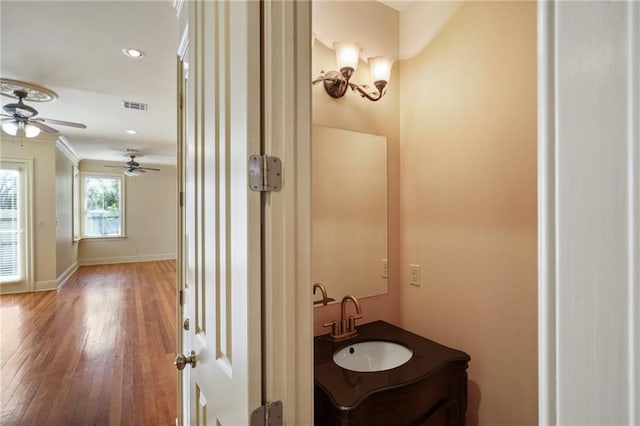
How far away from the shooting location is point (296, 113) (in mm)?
801

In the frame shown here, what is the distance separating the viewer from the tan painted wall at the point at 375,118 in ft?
5.49

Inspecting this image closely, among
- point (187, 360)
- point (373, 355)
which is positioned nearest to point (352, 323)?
point (373, 355)

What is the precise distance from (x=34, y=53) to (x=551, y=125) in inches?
139

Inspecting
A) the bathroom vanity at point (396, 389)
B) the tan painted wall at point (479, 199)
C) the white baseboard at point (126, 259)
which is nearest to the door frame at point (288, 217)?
the bathroom vanity at point (396, 389)

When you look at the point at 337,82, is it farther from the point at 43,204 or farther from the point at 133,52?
the point at 43,204

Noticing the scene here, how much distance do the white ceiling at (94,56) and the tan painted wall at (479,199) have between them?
1.71 metres

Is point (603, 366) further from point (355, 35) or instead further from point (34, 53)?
point (34, 53)

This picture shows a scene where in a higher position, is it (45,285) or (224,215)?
(224,215)

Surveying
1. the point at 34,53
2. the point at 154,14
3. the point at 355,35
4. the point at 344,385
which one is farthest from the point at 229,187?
the point at 34,53

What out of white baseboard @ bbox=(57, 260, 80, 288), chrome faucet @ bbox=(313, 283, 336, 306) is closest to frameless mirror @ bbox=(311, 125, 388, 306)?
chrome faucet @ bbox=(313, 283, 336, 306)

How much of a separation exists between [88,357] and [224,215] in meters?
3.51

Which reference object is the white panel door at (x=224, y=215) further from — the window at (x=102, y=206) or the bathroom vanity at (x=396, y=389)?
the window at (x=102, y=206)

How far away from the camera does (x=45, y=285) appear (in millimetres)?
5484

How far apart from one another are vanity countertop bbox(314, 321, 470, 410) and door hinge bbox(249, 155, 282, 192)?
0.81 meters
